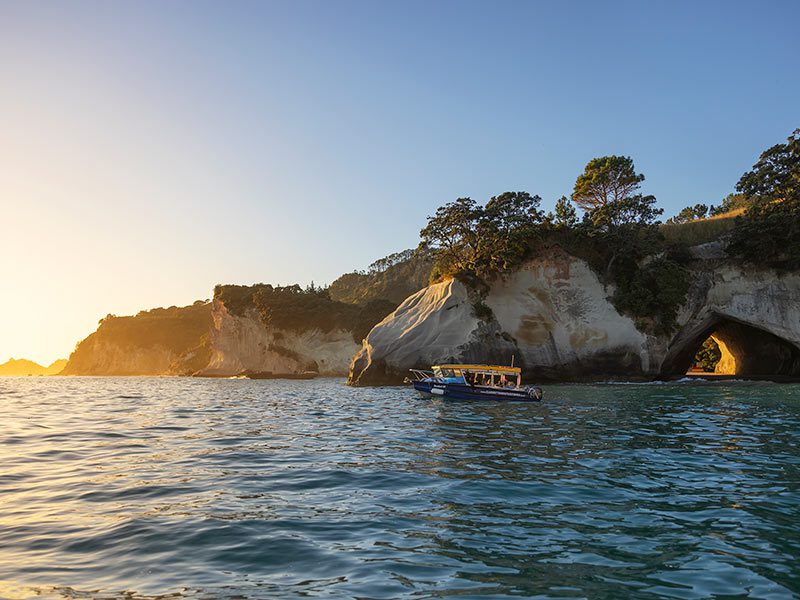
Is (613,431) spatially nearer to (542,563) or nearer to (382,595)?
(542,563)

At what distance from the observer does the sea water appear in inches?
231

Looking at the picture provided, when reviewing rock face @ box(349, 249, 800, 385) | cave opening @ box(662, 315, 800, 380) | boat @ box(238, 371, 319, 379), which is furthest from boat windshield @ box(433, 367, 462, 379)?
boat @ box(238, 371, 319, 379)

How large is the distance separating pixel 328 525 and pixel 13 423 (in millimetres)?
18118

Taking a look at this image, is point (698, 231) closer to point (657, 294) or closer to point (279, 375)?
point (657, 294)

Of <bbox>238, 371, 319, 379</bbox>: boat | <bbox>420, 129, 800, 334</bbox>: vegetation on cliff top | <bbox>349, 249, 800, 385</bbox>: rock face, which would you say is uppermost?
<bbox>420, 129, 800, 334</bbox>: vegetation on cliff top

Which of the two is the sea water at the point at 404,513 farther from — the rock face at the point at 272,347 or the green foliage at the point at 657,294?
the rock face at the point at 272,347

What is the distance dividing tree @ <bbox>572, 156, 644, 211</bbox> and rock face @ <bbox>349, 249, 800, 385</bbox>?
11285 mm

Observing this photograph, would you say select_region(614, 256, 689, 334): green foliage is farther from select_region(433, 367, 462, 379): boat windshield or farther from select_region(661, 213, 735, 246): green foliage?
select_region(433, 367, 462, 379): boat windshield

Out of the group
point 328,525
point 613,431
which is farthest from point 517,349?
point 328,525

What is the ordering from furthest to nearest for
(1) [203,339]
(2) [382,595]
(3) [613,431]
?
(1) [203,339] < (3) [613,431] < (2) [382,595]

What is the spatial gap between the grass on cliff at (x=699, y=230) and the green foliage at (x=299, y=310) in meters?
47.3

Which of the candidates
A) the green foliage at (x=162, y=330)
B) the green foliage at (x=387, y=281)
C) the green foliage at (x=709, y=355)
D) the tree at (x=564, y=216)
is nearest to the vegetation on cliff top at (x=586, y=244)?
the tree at (x=564, y=216)

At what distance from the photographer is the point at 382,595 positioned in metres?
5.47

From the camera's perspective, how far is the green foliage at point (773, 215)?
155 feet
